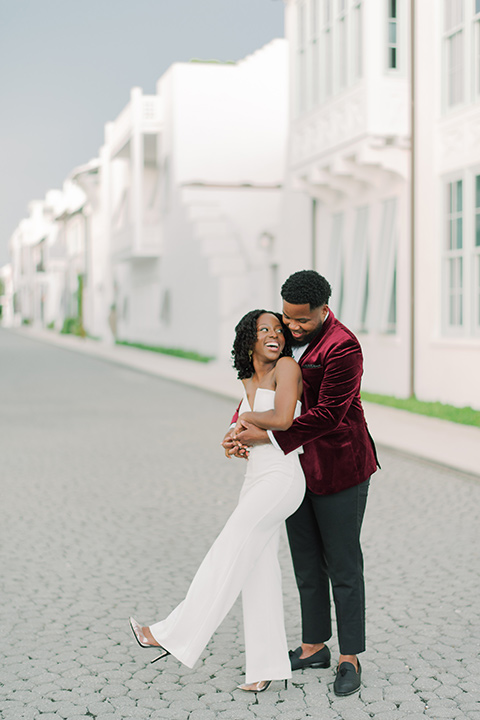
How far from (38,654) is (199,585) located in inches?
41.5

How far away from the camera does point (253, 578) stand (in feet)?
12.8

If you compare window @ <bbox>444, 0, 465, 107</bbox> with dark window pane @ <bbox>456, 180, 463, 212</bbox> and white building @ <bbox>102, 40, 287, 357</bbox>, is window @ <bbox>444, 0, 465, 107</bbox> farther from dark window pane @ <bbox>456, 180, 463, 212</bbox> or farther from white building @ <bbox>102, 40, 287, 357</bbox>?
white building @ <bbox>102, 40, 287, 357</bbox>

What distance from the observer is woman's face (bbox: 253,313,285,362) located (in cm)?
379

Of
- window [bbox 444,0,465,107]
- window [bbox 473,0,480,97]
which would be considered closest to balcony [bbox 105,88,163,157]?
window [bbox 444,0,465,107]

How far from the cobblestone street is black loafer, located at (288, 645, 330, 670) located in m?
0.05

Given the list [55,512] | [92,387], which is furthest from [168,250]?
[55,512]

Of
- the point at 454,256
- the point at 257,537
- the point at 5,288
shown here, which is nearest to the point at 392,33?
the point at 454,256

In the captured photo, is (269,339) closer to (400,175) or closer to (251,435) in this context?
(251,435)

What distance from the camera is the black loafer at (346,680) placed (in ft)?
12.7

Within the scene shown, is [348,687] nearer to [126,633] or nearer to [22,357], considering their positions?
[126,633]

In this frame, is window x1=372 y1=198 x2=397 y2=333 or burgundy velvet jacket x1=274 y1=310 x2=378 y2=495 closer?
burgundy velvet jacket x1=274 y1=310 x2=378 y2=495

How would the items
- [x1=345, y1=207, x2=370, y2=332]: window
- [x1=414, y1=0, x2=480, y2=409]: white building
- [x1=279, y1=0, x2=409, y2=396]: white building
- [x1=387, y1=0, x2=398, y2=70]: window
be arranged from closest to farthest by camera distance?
[x1=414, y1=0, x2=480, y2=409]: white building → [x1=279, y1=0, x2=409, y2=396]: white building → [x1=387, y1=0, x2=398, y2=70]: window → [x1=345, y1=207, x2=370, y2=332]: window

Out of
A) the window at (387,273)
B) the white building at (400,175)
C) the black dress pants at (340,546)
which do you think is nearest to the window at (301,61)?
the white building at (400,175)

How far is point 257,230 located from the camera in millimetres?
30641
